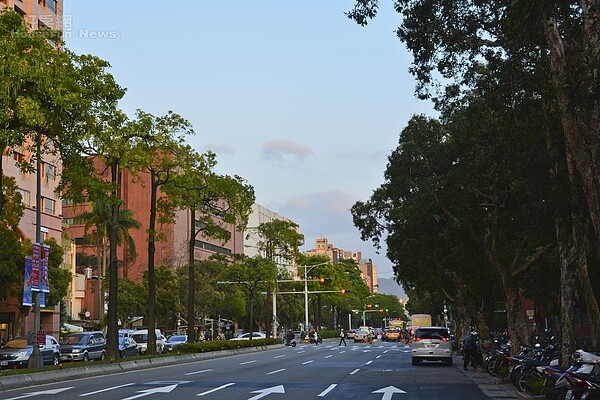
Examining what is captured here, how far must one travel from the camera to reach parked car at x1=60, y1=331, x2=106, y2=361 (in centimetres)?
4347

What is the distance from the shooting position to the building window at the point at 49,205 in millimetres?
61312

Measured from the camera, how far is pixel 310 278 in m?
107

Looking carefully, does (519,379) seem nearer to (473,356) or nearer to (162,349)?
(473,356)

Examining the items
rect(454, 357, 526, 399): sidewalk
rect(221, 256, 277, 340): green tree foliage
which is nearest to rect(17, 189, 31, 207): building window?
rect(221, 256, 277, 340): green tree foliage

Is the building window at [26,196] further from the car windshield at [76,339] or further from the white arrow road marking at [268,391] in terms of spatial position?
the white arrow road marking at [268,391]

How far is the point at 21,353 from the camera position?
125 feet

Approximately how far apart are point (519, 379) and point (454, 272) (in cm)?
2613

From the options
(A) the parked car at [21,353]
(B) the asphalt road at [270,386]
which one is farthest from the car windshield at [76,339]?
(B) the asphalt road at [270,386]

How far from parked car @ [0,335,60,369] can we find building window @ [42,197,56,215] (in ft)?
69.4

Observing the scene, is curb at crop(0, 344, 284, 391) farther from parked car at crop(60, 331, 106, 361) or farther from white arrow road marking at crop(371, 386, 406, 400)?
white arrow road marking at crop(371, 386, 406, 400)

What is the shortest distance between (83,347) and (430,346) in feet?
62.9

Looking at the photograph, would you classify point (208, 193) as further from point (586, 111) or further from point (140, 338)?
point (586, 111)

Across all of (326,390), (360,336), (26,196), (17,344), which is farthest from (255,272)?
(326,390)

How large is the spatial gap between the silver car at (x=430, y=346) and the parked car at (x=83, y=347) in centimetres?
1813
